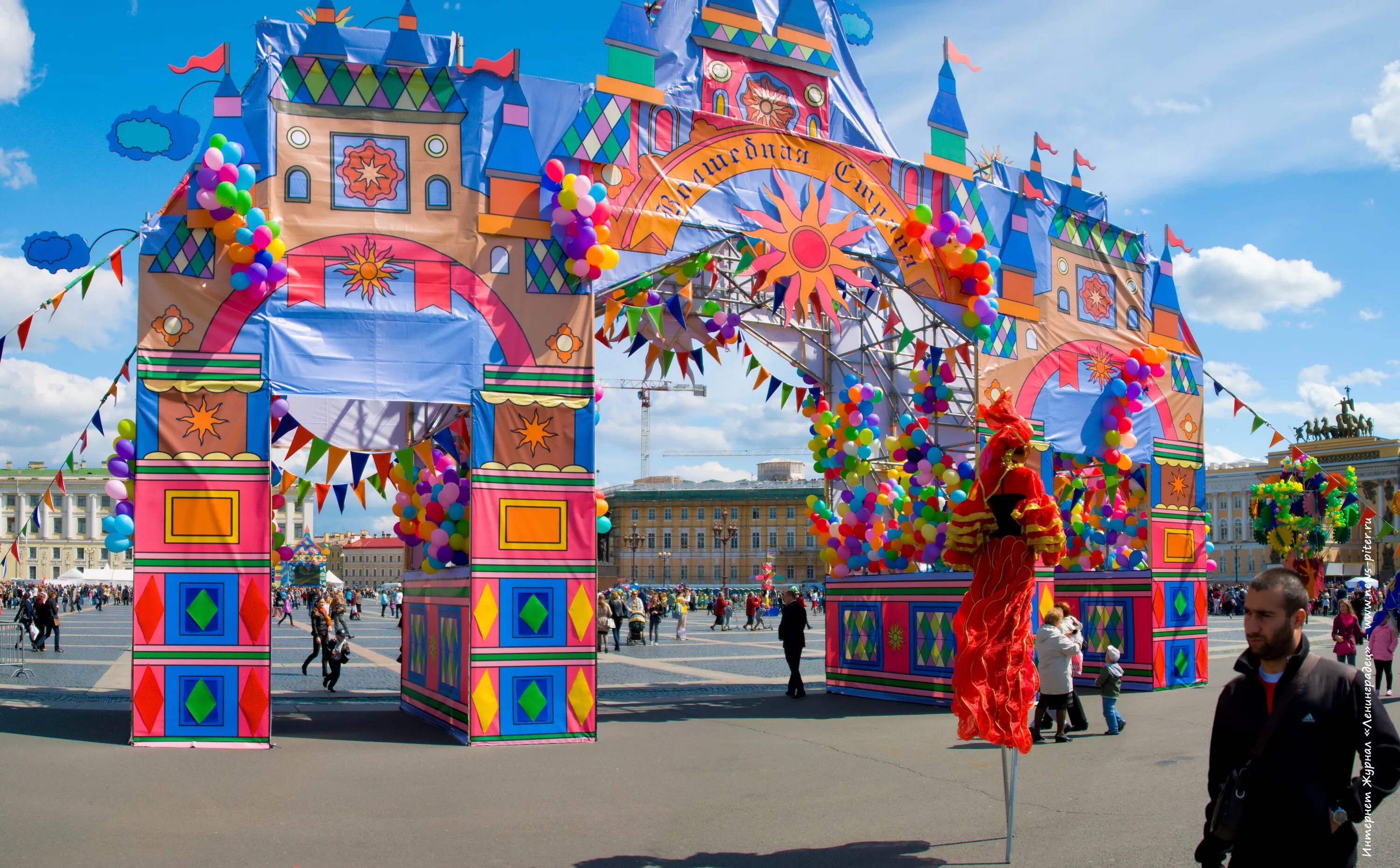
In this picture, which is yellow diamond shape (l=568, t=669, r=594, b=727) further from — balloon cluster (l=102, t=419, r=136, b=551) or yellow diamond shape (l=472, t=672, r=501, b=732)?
balloon cluster (l=102, t=419, r=136, b=551)

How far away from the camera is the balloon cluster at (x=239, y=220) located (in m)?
9.84

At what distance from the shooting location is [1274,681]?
4.03 m

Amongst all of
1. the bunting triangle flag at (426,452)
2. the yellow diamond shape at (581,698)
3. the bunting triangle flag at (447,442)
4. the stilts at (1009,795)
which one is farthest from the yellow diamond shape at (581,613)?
the stilts at (1009,795)

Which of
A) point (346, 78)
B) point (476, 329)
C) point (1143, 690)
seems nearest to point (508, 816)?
point (476, 329)

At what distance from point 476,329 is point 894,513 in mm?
6999

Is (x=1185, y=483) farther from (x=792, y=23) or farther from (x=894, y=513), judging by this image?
(x=792, y=23)

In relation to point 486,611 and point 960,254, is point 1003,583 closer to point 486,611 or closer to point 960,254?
point 486,611

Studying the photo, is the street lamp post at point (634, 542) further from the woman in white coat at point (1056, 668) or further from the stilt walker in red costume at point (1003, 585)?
the stilt walker in red costume at point (1003, 585)

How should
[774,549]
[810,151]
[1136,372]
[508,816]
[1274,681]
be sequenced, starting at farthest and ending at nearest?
[774,549] < [1136,372] < [810,151] < [508,816] < [1274,681]

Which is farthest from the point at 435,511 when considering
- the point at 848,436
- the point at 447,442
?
the point at 848,436

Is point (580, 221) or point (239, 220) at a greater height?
point (580, 221)

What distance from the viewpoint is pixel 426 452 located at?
12938mm

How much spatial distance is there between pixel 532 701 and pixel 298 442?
16.8 feet

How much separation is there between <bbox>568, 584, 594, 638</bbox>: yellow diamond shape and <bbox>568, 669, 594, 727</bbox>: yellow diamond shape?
0.36m
